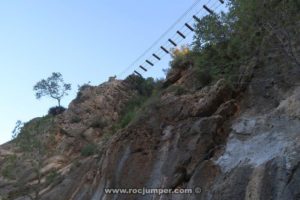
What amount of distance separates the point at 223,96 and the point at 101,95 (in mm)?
23348

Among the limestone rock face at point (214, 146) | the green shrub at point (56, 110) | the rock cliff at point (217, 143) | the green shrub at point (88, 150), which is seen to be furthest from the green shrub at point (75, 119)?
the limestone rock face at point (214, 146)

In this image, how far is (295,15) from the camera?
59.6 ft

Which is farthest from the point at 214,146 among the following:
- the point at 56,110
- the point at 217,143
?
the point at 56,110

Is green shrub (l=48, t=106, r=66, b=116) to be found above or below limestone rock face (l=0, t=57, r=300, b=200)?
above

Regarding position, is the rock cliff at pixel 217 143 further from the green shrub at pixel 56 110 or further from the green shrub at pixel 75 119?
the green shrub at pixel 56 110

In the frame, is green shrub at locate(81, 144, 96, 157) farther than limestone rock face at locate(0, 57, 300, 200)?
Yes

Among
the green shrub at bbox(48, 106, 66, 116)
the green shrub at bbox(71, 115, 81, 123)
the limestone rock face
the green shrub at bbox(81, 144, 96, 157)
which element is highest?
the green shrub at bbox(48, 106, 66, 116)

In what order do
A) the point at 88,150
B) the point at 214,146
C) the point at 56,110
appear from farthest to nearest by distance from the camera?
1. the point at 56,110
2. the point at 88,150
3. the point at 214,146

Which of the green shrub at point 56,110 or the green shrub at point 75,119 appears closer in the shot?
the green shrub at point 75,119

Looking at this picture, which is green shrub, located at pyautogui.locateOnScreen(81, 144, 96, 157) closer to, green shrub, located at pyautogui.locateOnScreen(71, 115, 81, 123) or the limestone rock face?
green shrub, located at pyautogui.locateOnScreen(71, 115, 81, 123)

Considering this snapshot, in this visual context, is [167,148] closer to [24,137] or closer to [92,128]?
[24,137]

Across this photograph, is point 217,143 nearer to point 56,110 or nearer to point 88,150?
point 88,150

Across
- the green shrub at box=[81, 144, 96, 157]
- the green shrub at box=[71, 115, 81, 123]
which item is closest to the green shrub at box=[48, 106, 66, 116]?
the green shrub at box=[71, 115, 81, 123]

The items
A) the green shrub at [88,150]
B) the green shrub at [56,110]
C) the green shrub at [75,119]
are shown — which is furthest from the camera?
the green shrub at [56,110]
